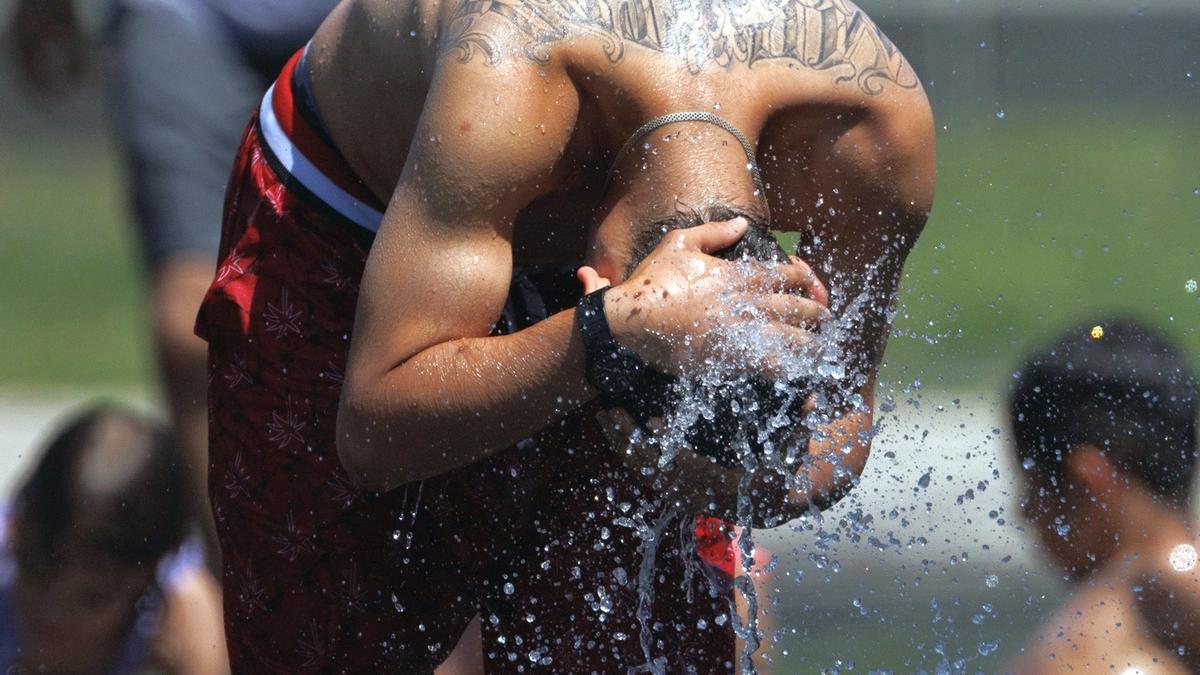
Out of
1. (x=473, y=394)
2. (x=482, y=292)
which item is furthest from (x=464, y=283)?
(x=473, y=394)

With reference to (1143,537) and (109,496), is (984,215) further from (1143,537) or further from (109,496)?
(109,496)

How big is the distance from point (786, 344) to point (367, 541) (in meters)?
0.71

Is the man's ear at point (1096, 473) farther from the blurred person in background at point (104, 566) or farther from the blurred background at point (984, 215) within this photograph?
the blurred background at point (984, 215)

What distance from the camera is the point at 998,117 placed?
7.64 meters

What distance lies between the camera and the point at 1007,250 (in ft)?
25.2

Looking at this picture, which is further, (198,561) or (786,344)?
(198,561)

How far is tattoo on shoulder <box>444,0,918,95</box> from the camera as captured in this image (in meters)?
1.91

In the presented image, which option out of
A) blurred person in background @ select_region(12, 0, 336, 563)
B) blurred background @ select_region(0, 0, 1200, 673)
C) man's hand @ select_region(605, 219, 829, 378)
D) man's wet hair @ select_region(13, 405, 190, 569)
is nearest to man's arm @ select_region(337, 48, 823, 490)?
man's hand @ select_region(605, 219, 829, 378)

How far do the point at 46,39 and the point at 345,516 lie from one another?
1.68m

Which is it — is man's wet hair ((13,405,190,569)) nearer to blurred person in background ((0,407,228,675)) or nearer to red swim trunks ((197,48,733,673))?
blurred person in background ((0,407,228,675))

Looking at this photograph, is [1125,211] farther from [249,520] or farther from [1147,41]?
[249,520]

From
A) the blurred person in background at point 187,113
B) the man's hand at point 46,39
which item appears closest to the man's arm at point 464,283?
the blurred person in background at point 187,113

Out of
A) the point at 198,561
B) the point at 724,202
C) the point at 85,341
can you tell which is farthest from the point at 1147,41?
the point at 724,202

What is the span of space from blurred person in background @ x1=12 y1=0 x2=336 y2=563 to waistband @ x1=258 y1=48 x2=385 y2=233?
58 cm
